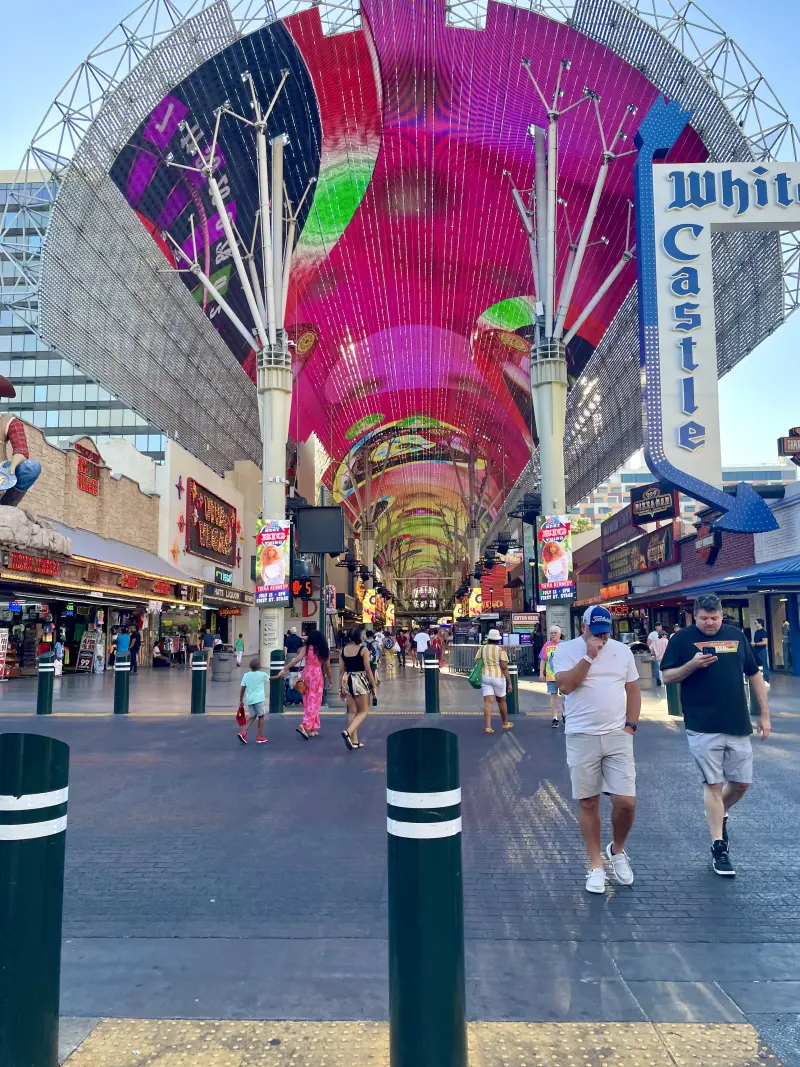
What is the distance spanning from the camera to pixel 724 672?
17.9 ft

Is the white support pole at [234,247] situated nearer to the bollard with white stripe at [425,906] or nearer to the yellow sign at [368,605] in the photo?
the bollard with white stripe at [425,906]

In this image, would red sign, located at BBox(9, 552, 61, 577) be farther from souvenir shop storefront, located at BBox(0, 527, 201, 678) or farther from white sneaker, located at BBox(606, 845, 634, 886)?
white sneaker, located at BBox(606, 845, 634, 886)

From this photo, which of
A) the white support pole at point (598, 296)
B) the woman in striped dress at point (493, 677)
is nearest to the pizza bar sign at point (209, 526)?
the white support pole at point (598, 296)

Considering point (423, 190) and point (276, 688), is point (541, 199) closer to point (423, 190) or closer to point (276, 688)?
point (423, 190)

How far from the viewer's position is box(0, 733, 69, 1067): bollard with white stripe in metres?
2.58

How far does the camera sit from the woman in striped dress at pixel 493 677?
12.6m

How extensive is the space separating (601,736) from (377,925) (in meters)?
1.81

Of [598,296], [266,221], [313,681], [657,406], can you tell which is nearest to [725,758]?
[313,681]

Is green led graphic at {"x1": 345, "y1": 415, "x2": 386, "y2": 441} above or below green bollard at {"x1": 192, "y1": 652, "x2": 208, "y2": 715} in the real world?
above

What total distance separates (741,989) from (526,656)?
2313 cm

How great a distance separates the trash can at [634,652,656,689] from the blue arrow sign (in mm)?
4651

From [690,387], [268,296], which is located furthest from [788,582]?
[268,296]

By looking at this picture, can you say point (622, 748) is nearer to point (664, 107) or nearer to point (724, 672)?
point (724, 672)

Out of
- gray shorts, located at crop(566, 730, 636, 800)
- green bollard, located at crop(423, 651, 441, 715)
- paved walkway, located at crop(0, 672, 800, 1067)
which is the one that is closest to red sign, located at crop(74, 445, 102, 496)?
green bollard, located at crop(423, 651, 441, 715)
